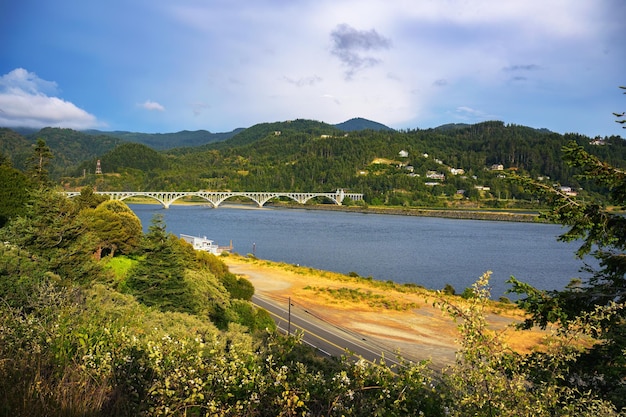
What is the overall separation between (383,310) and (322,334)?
7.25 meters

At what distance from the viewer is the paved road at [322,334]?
48.7ft

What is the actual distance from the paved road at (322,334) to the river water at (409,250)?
12.5 metres

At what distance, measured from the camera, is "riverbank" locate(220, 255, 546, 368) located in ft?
59.0

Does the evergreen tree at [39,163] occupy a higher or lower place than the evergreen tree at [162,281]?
higher

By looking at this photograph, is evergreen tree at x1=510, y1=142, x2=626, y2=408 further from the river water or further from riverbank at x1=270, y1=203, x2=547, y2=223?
riverbank at x1=270, y1=203, x2=547, y2=223

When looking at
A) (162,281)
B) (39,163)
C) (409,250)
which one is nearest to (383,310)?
(162,281)

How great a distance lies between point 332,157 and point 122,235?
155 metres

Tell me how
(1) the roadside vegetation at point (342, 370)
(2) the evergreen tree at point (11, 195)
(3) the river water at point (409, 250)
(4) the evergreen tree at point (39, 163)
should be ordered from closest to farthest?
(1) the roadside vegetation at point (342, 370), (2) the evergreen tree at point (11, 195), (4) the evergreen tree at point (39, 163), (3) the river water at point (409, 250)

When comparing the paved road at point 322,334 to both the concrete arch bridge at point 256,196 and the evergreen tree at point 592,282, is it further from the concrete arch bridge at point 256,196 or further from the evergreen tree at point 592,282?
the concrete arch bridge at point 256,196

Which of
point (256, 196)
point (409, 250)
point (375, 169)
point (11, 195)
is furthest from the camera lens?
point (375, 169)

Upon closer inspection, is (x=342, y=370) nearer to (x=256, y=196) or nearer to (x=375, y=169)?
(x=256, y=196)

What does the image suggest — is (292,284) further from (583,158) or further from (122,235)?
(583,158)

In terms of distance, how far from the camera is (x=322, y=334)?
1722 centimetres

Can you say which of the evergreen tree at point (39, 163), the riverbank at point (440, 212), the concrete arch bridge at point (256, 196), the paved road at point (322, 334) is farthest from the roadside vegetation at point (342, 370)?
the concrete arch bridge at point (256, 196)
